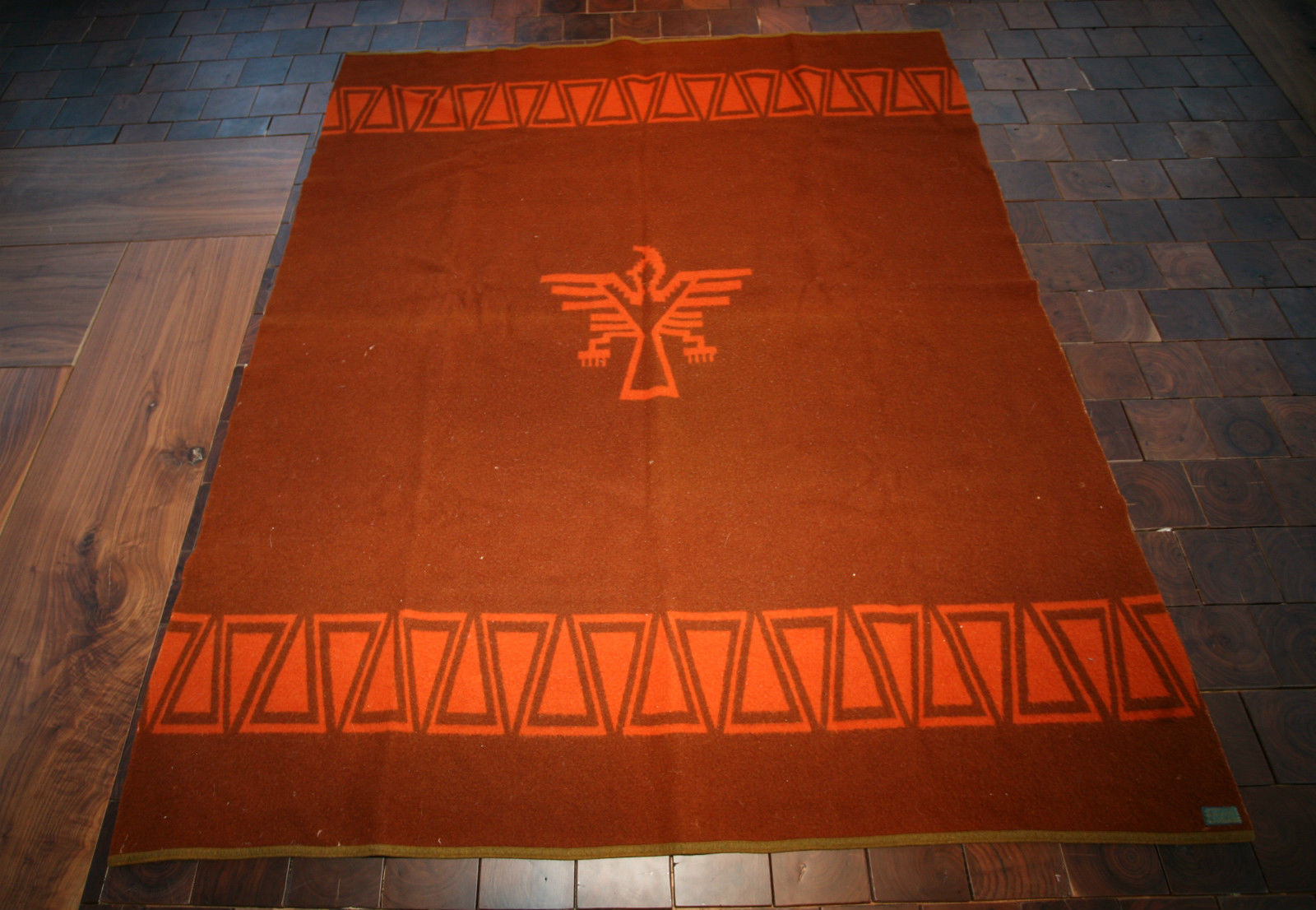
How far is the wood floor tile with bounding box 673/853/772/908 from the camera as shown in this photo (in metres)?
1.17

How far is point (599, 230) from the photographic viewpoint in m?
1.84

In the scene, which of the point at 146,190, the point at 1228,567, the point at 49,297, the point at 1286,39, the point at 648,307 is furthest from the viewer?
the point at 1286,39

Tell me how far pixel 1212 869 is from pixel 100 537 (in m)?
2.33

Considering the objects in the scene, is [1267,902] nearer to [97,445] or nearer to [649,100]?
[649,100]

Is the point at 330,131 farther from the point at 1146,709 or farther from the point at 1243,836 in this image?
the point at 1243,836

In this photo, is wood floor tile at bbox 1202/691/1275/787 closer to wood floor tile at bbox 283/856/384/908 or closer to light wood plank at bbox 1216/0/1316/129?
wood floor tile at bbox 283/856/384/908

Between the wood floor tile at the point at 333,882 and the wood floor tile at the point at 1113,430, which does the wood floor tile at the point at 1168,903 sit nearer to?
the wood floor tile at the point at 1113,430

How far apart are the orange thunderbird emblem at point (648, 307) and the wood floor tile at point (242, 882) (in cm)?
116

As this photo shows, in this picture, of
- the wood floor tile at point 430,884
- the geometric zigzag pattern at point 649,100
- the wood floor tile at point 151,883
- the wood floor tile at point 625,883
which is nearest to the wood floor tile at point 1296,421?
the geometric zigzag pattern at point 649,100

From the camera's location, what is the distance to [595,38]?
7.56 feet

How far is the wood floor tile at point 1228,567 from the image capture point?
1.38 metres

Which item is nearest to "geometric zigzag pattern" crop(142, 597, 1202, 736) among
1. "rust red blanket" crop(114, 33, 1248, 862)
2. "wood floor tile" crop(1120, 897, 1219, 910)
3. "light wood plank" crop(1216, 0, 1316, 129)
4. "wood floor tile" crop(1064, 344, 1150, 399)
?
"rust red blanket" crop(114, 33, 1248, 862)

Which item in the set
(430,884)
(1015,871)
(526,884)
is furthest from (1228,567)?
(430,884)

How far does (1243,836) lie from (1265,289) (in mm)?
1386
